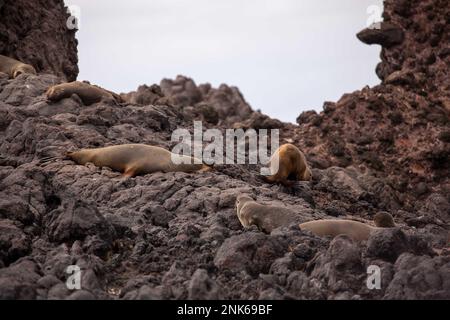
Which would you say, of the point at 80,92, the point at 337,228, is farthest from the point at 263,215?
the point at 80,92

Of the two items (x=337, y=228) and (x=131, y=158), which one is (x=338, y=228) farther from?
(x=131, y=158)

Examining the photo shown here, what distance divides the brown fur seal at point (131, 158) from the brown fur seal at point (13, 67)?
5.44 meters

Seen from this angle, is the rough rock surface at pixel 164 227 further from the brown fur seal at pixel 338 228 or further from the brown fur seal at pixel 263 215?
the brown fur seal at pixel 338 228

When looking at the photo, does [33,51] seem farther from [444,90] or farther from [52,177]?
[444,90]

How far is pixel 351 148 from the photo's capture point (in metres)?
22.9

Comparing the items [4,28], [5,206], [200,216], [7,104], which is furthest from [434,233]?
[4,28]

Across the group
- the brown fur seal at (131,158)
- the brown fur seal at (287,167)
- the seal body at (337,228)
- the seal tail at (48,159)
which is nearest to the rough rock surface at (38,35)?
the seal tail at (48,159)

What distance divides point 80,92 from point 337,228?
24.4ft

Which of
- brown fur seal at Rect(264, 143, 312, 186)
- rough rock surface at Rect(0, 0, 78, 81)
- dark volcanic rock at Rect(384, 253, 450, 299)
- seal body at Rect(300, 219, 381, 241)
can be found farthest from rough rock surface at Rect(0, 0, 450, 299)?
rough rock surface at Rect(0, 0, 78, 81)

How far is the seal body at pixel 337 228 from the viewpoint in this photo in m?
9.93

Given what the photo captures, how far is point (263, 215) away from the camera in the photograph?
34.4ft

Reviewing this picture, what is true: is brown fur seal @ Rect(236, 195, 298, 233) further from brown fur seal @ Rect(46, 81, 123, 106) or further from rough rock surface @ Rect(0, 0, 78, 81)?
rough rock surface @ Rect(0, 0, 78, 81)

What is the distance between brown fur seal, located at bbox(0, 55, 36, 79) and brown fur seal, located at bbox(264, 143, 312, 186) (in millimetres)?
6725
